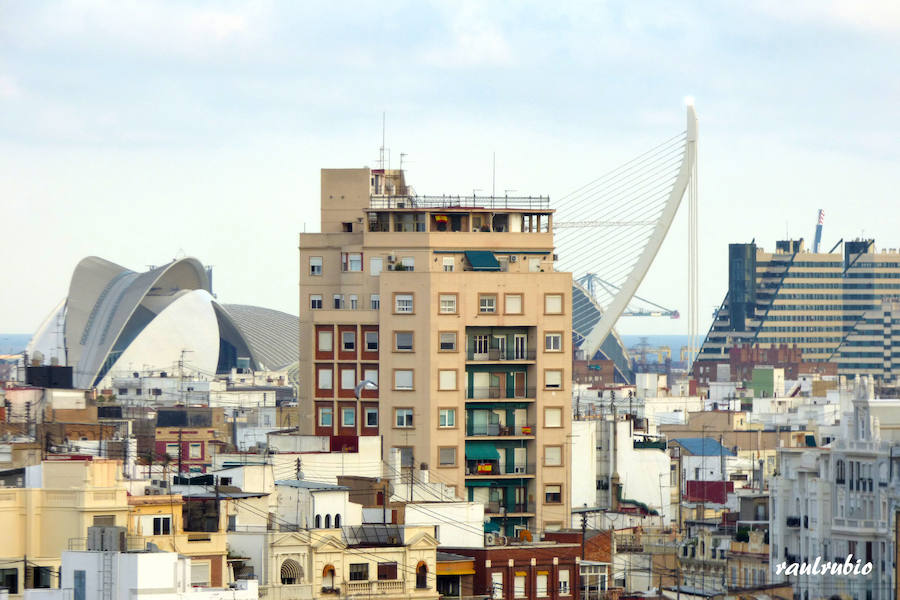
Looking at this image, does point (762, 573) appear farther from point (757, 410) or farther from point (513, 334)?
point (757, 410)

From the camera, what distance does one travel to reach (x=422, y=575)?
178ft

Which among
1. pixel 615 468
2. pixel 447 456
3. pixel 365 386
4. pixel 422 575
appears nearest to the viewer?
pixel 422 575

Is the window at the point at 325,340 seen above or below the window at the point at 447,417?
above

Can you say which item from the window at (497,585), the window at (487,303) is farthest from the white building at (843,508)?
the window at (487,303)

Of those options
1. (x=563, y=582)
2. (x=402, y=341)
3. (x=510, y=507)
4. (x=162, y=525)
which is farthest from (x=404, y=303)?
(x=162, y=525)

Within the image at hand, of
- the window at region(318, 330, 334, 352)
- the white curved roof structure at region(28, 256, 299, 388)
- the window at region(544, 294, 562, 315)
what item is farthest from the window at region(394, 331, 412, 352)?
the white curved roof structure at region(28, 256, 299, 388)

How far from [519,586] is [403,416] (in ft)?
49.8

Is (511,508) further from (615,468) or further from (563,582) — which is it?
(615,468)

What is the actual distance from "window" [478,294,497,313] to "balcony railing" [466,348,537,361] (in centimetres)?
120

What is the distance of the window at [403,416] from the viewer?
72.1 meters

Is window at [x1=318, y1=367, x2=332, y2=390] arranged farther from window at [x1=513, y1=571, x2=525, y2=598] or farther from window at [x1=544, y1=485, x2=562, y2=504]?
Result: window at [x1=513, y1=571, x2=525, y2=598]

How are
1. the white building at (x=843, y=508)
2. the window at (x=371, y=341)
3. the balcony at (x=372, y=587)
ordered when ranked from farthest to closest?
the window at (x=371, y=341) < the balcony at (x=372, y=587) < the white building at (x=843, y=508)

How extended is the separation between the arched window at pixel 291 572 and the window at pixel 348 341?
2291 centimetres

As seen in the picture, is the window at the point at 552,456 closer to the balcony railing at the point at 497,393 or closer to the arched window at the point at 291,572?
→ the balcony railing at the point at 497,393
